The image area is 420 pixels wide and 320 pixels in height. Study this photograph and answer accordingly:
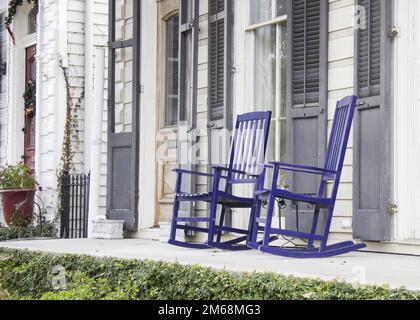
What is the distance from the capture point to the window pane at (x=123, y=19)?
1003 cm

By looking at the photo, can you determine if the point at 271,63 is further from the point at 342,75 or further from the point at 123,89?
the point at 123,89

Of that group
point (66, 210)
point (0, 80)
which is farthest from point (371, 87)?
point (0, 80)

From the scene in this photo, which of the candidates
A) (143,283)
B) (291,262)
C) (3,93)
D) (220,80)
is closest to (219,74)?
(220,80)

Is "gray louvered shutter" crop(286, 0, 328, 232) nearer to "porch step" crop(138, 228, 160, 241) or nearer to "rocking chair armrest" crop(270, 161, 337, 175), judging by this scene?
"rocking chair armrest" crop(270, 161, 337, 175)

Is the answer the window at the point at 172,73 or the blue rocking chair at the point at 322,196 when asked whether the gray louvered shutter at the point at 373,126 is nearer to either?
the blue rocking chair at the point at 322,196

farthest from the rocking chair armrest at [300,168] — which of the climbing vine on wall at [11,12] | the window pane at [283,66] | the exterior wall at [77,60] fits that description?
the climbing vine on wall at [11,12]

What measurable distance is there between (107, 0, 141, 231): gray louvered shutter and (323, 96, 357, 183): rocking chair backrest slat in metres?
3.44

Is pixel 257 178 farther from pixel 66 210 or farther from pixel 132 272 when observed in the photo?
pixel 66 210

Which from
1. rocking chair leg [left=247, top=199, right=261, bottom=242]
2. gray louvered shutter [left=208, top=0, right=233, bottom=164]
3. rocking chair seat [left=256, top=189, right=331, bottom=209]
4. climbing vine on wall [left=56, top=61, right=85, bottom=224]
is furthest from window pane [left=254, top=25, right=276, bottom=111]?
climbing vine on wall [left=56, top=61, right=85, bottom=224]

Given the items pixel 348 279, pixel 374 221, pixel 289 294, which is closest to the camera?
pixel 289 294

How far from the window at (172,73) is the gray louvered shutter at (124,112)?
12.2 inches

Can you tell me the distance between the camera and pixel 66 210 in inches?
452

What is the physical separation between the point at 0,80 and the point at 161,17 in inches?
218

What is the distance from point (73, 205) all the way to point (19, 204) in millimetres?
876
